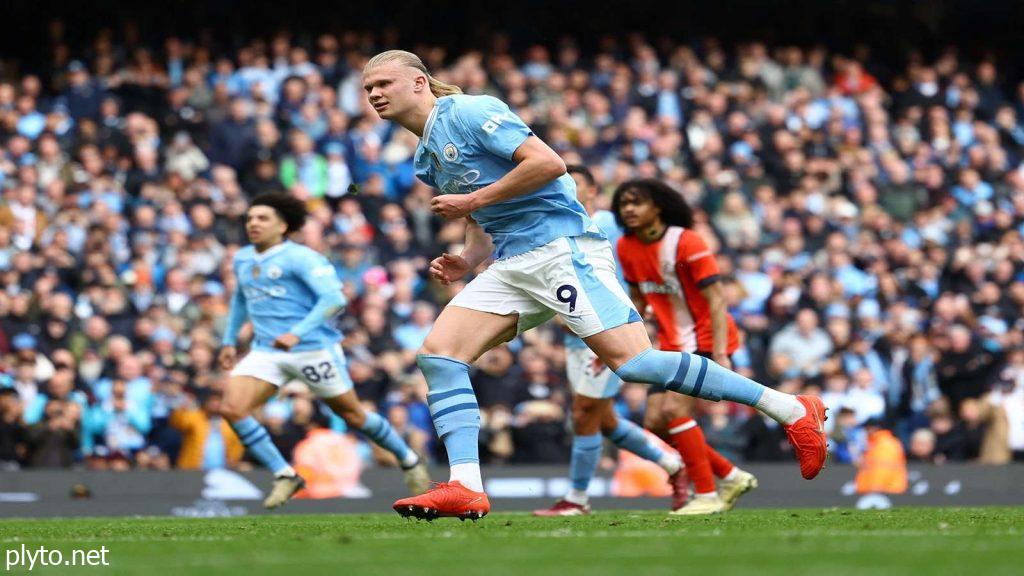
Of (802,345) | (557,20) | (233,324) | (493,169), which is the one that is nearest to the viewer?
(493,169)

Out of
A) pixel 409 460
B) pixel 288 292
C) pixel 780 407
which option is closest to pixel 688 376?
pixel 780 407

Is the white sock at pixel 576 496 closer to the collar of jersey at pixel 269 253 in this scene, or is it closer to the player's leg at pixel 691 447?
the player's leg at pixel 691 447

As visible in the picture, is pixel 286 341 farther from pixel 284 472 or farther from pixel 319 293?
pixel 284 472

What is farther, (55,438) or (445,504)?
(55,438)

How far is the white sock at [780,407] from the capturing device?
25.8 ft

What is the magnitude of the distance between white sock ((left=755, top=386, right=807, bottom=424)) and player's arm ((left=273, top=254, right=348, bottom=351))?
4.19 m

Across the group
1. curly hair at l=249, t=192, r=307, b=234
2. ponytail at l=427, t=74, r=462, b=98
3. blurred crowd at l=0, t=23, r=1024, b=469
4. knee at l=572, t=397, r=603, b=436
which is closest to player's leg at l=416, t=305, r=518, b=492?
ponytail at l=427, t=74, r=462, b=98

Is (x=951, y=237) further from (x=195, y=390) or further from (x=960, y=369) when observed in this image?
(x=195, y=390)

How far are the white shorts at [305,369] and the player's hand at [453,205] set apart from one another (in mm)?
4215

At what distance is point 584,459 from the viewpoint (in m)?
10.5

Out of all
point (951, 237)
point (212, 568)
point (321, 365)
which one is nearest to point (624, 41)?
point (951, 237)

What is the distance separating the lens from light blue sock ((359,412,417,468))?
11.5 m

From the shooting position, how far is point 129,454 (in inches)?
584

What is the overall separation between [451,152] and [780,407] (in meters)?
1.97
